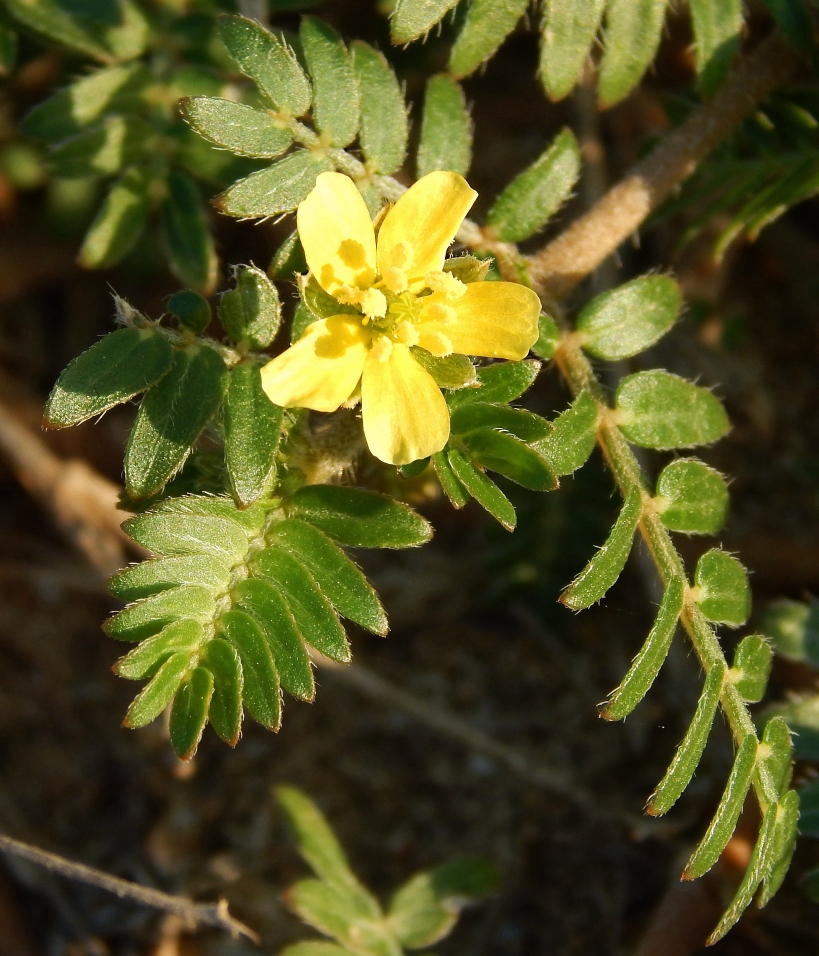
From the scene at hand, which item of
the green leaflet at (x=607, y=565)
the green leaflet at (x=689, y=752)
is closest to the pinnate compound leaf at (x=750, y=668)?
the green leaflet at (x=689, y=752)

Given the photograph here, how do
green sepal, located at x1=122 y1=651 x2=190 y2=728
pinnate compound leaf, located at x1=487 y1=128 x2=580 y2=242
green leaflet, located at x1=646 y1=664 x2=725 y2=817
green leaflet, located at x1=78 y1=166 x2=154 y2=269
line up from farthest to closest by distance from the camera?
green leaflet, located at x1=78 y1=166 x2=154 y2=269, pinnate compound leaf, located at x1=487 y1=128 x2=580 y2=242, green leaflet, located at x1=646 y1=664 x2=725 y2=817, green sepal, located at x1=122 y1=651 x2=190 y2=728

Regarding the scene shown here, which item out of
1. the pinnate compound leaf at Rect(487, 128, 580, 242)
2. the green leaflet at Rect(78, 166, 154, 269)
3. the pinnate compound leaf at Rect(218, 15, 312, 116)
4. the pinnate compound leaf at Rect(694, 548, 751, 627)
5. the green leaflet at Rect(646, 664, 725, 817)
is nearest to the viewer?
the green leaflet at Rect(646, 664, 725, 817)

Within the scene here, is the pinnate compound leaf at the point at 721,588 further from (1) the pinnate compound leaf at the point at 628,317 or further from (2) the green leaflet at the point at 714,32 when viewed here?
(2) the green leaflet at the point at 714,32

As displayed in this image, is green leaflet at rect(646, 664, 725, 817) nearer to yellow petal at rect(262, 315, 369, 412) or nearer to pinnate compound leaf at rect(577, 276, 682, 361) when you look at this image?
pinnate compound leaf at rect(577, 276, 682, 361)

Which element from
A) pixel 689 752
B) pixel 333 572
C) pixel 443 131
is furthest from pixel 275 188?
pixel 689 752

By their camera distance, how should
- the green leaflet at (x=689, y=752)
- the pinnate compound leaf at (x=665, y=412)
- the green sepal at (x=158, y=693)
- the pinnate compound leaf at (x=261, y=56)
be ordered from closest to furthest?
the green sepal at (x=158, y=693)
the green leaflet at (x=689, y=752)
the pinnate compound leaf at (x=261, y=56)
the pinnate compound leaf at (x=665, y=412)

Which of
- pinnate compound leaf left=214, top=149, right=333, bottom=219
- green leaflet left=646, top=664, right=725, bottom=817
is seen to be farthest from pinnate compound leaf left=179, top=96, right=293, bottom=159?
green leaflet left=646, top=664, right=725, bottom=817

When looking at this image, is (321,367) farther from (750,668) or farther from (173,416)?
(750,668)
